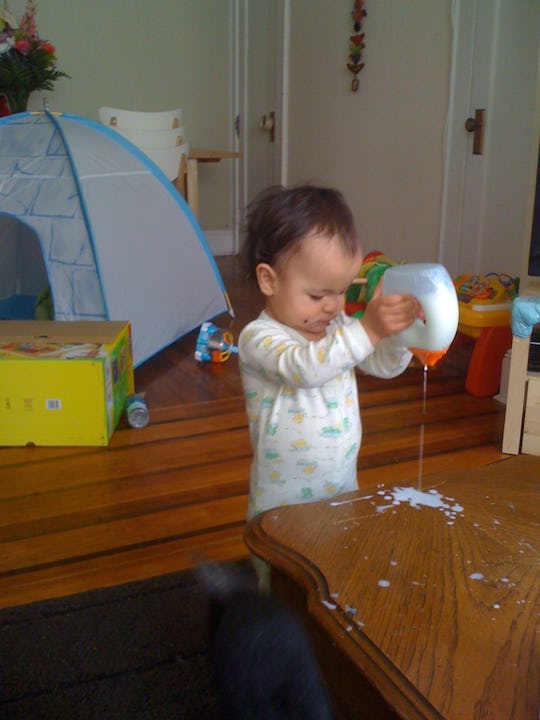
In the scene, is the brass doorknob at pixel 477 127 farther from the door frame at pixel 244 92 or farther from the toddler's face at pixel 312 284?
the toddler's face at pixel 312 284

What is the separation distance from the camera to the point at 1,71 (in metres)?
3.63

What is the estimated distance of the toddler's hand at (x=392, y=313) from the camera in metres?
0.81

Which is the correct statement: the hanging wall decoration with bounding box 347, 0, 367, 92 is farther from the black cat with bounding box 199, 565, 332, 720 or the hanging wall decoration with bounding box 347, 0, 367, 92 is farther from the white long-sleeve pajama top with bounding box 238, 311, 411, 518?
the black cat with bounding box 199, 565, 332, 720

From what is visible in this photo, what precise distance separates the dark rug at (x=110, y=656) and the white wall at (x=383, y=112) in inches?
84.5

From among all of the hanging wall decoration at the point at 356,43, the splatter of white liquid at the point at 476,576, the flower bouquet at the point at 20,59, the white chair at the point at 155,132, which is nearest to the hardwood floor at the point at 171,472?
the splatter of white liquid at the point at 476,576

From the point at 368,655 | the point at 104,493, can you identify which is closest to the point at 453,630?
the point at 368,655

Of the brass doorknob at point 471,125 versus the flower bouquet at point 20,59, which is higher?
the flower bouquet at point 20,59

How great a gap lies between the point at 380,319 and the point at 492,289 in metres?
1.63

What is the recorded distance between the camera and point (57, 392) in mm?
1871

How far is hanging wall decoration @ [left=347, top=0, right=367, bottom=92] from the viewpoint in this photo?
329 centimetres

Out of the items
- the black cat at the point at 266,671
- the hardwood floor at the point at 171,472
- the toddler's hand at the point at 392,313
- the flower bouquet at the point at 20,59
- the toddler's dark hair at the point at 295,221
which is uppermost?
A: the flower bouquet at the point at 20,59

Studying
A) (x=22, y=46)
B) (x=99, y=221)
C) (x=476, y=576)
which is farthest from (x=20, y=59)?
(x=476, y=576)

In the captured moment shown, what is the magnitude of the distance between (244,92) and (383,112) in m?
1.71

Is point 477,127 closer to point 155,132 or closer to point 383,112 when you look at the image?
point 383,112
